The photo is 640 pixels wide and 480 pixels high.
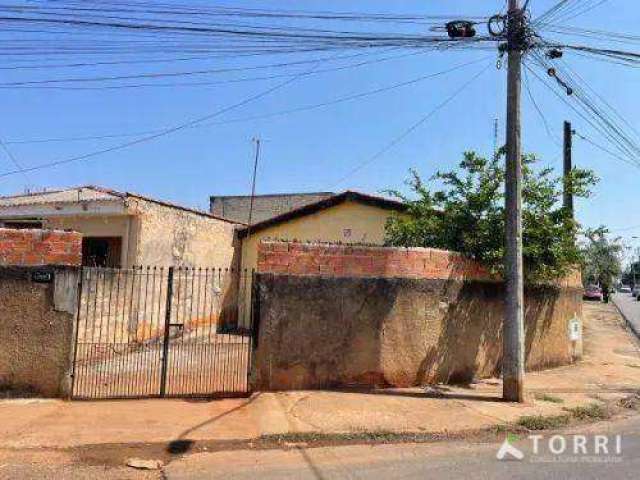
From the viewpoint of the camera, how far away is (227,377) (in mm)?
9938

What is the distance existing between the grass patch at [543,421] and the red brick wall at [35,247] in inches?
269

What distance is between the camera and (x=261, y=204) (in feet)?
89.2

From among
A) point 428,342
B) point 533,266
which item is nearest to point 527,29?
point 533,266

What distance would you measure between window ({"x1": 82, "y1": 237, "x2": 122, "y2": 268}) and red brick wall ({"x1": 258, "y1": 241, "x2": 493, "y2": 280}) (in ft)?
23.0

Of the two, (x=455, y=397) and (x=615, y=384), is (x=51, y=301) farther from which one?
(x=615, y=384)

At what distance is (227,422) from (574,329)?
384 inches

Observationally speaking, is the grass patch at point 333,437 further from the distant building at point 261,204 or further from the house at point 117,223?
the distant building at point 261,204

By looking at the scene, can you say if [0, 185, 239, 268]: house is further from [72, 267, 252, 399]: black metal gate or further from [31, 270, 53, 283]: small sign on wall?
[31, 270, 53, 283]: small sign on wall

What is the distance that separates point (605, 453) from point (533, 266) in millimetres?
5179

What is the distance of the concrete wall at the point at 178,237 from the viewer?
548 inches

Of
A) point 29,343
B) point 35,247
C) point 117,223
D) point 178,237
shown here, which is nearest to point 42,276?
point 35,247

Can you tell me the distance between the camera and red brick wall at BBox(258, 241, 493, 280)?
865 cm

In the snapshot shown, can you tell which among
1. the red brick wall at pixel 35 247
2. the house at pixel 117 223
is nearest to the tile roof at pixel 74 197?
the house at pixel 117 223

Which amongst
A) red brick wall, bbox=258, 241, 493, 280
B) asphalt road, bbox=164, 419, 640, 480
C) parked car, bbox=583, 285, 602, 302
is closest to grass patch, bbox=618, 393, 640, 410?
asphalt road, bbox=164, 419, 640, 480
